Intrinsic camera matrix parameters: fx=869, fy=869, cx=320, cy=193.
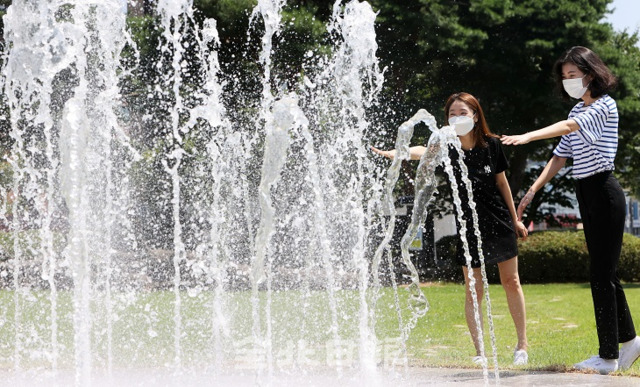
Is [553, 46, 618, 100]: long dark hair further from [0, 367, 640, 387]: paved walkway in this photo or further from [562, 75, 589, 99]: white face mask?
[0, 367, 640, 387]: paved walkway

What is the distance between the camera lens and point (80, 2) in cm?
562

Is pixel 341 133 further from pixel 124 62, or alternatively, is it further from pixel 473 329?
pixel 473 329

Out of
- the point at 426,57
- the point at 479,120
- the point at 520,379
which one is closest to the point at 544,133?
the point at 479,120

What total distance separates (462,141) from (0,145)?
1099 centimetres

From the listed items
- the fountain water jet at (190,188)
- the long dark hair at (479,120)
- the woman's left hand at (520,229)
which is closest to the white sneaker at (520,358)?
the woman's left hand at (520,229)

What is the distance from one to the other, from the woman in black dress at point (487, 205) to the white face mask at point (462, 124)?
0.12ft

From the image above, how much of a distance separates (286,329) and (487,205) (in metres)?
2.74

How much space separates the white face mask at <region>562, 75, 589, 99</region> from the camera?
454cm

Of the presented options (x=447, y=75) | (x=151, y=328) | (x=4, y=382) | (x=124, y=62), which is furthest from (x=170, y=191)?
(x=4, y=382)

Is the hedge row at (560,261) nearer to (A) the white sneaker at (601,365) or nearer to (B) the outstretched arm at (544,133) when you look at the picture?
(A) the white sneaker at (601,365)

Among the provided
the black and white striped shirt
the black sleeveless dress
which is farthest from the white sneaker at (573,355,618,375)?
the black and white striped shirt

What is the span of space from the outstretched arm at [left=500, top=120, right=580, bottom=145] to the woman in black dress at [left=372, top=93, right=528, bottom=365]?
Answer: 20.8 inches

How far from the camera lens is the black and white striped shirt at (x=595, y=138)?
4410 mm

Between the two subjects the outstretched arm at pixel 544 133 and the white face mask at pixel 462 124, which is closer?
the outstretched arm at pixel 544 133
